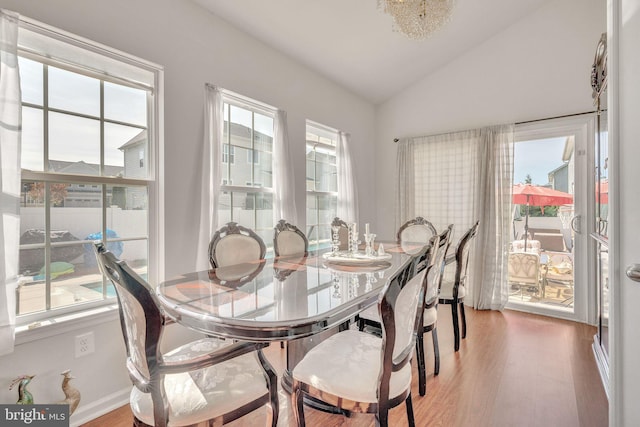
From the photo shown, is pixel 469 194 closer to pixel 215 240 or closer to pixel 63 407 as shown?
pixel 215 240

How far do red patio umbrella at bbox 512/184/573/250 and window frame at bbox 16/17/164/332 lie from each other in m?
3.82

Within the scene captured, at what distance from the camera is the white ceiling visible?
2.76m

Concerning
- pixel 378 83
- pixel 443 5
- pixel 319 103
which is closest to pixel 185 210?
pixel 319 103

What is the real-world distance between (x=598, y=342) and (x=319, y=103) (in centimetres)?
349

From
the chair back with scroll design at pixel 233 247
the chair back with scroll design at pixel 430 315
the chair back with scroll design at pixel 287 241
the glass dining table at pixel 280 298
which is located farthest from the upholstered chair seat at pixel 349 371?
the chair back with scroll design at pixel 287 241

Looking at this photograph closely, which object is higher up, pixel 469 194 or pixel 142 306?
pixel 469 194

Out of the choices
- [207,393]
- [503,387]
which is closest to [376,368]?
[207,393]

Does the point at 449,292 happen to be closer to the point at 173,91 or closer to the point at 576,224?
the point at 576,224

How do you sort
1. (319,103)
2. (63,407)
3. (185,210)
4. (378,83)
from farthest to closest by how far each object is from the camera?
(378,83) → (319,103) → (185,210) → (63,407)

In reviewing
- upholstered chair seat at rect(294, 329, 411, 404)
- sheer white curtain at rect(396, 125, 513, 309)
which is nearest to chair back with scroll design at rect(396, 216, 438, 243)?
sheer white curtain at rect(396, 125, 513, 309)

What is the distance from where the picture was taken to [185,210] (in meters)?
2.42

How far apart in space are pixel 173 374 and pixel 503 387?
2103 mm

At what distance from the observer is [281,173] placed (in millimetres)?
3186

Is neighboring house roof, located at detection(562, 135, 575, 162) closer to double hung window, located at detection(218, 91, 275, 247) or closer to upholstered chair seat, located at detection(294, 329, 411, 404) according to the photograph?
double hung window, located at detection(218, 91, 275, 247)
